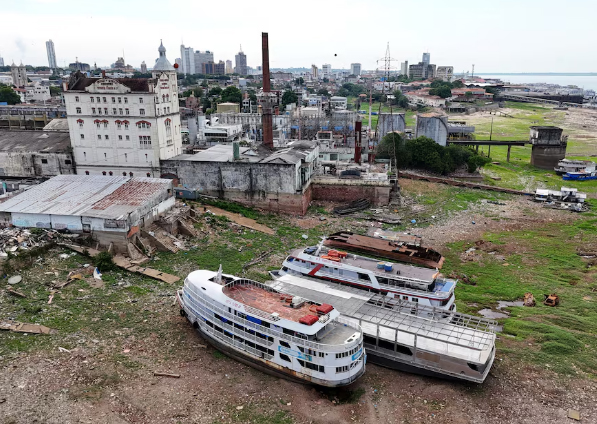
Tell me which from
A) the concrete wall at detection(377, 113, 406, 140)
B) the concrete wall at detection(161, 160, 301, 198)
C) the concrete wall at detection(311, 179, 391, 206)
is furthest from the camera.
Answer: the concrete wall at detection(377, 113, 406, 140)

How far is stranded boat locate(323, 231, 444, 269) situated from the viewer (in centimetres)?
2837

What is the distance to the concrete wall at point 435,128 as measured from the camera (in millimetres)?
67875

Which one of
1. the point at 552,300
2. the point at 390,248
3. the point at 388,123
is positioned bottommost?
the point at 552,300

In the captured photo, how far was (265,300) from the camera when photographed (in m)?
20.3

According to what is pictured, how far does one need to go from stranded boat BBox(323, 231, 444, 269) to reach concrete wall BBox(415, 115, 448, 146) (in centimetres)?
4109

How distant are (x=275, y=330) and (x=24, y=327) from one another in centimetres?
1209

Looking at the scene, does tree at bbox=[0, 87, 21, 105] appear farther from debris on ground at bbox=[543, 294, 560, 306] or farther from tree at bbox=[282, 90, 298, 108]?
debris on ground at bbox=[543, 294, 560, 306]

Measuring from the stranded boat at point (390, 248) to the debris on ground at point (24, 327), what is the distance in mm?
18063

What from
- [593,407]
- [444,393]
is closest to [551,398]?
[593,407]

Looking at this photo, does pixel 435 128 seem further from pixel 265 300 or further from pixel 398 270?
pixel 265 300

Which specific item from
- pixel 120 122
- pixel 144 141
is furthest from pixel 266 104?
pixel 120 122

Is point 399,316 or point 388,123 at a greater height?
point 388,123

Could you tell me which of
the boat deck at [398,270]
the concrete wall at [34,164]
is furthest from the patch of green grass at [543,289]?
the concrete wall at [34,164]

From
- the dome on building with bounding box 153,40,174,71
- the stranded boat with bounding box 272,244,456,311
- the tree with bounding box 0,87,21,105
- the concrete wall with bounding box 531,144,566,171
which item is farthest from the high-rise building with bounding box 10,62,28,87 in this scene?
the stranded boat with bounding box 272,244,456,311
